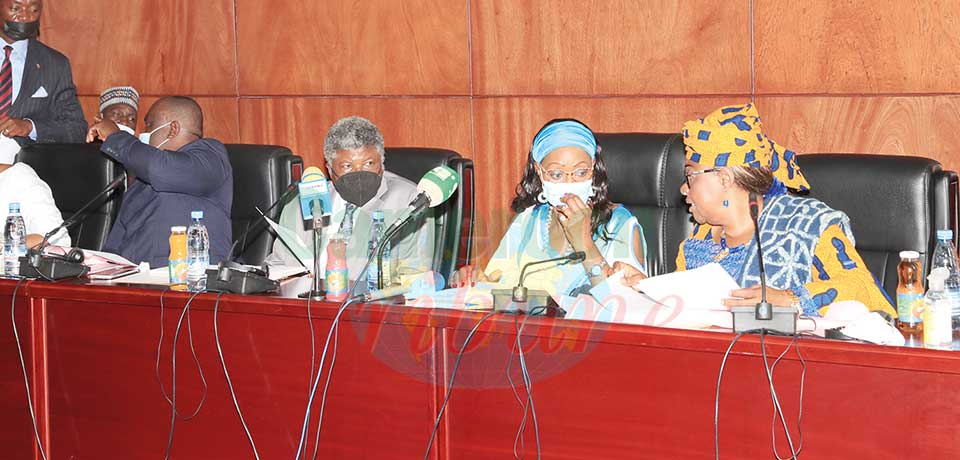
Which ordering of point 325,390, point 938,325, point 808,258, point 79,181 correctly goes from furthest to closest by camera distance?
point 79,181
point 808,258
point 325,390
point 938,325

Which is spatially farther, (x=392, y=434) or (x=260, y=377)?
(x=260, y=377)

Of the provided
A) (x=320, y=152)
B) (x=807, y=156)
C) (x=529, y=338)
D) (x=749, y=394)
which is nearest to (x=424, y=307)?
(x=529, y=338)

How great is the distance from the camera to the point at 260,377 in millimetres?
2254

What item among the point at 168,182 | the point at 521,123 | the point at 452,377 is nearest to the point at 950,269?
the point at 452,377

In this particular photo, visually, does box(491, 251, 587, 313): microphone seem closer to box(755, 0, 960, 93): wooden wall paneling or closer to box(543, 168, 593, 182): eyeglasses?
box(543, 168, 593, 182): eyeglasses

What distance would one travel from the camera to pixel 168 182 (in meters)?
3.23

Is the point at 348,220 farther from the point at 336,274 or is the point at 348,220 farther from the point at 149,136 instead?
the point at 149,136

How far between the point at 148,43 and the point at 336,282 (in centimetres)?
277

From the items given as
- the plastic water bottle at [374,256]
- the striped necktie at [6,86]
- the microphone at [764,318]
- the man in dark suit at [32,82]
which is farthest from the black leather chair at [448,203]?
the striped necktie at [6,86]

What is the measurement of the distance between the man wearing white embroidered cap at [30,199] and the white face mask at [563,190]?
165cm

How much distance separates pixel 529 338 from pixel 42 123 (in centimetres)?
301

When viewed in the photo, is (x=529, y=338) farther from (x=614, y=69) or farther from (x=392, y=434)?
(x=614, y=69)

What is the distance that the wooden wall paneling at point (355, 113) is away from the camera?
3975 mm

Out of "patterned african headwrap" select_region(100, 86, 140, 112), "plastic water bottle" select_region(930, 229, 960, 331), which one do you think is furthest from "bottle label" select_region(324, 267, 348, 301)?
"patterned african headwrap" select_region(100, 86, 140, 112)
